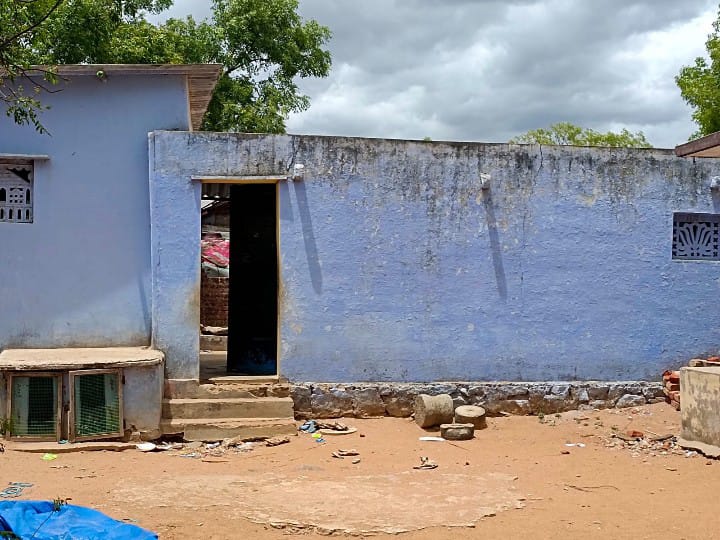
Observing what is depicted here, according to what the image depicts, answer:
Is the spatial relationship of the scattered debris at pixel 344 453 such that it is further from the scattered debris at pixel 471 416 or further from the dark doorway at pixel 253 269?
the dark doorway at pixel 253 269

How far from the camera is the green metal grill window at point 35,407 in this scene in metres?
8.45

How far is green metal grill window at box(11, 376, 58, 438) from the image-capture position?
845cm

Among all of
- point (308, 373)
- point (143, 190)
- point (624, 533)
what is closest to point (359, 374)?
point (308, 373)

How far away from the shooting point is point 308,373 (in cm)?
976

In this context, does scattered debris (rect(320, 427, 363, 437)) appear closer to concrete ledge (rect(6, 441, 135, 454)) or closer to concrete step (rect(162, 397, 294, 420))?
concrete step (rect(162, 397, 294, 420))

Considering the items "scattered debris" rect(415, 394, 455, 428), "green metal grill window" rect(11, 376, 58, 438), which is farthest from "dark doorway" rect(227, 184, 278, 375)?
"green metal grill window" rect(11, 376, 58, 438)

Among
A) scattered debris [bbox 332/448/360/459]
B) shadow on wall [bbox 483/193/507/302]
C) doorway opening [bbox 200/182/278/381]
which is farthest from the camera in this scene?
doorway opening [bbox 200/182/278/381]

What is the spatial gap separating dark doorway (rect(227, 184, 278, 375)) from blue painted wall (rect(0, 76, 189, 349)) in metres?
2.00

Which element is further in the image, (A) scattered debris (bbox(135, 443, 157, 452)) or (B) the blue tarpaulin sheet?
(A) scattered debris (bbox(135, 443, 157, 452))

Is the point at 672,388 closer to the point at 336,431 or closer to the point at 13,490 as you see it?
the point at 336,431

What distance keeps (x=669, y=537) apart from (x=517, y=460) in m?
2.50

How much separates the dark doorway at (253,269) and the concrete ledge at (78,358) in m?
2.13

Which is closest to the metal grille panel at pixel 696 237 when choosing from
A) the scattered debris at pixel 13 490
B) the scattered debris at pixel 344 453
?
the scattered debris at pixel 344 453

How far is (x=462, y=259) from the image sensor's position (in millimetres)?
10039
